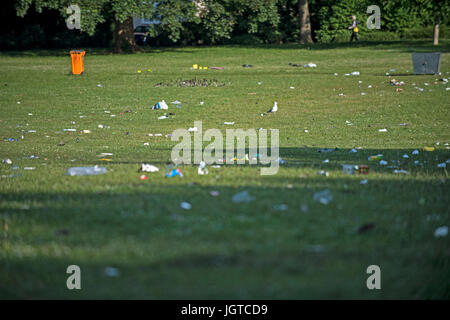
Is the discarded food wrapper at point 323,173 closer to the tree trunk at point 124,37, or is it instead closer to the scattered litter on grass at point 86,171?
the scattered litter on grass at point 86,171

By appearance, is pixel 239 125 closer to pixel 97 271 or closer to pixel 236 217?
pixel 236 217

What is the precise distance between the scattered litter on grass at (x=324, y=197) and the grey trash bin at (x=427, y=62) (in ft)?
56.3

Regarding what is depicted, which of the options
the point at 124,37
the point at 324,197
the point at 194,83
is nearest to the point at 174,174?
the point at 324,197

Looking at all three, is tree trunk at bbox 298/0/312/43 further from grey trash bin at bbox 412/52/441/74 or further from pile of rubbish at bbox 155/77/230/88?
pile of rubbish at bbox 155/77/230/88

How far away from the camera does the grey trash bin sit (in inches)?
809

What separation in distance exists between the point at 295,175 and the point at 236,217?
217 cm

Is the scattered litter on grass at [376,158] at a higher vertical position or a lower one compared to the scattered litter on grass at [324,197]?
lower

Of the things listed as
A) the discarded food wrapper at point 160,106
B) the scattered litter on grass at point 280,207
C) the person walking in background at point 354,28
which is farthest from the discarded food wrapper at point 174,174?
the person walking in background at point 354,28

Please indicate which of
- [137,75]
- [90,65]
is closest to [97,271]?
[137,75]

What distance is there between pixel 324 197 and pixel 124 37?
34.1 metres

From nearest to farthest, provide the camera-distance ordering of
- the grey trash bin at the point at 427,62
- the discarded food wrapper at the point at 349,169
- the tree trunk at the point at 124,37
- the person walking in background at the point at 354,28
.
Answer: the discarded food wrapper at the point at 349,169
the grey trash bin at the point at 427,62
the tree trunk at the point at 124,37
the person walking in background at the point at 354,28

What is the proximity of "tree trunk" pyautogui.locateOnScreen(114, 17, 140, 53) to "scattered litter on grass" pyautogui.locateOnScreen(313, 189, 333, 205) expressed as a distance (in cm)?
3285

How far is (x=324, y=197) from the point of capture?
4.79m

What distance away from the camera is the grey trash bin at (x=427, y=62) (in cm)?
2055
